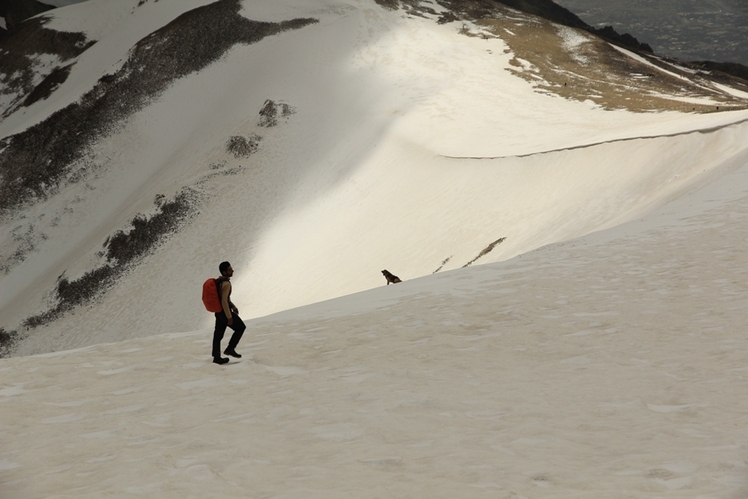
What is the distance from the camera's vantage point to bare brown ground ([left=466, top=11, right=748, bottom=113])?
44.8 meters

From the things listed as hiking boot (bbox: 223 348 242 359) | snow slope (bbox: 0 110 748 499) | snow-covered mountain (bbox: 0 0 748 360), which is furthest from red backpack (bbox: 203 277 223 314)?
snow-covered mountain (bbox: 0 0 748 360)

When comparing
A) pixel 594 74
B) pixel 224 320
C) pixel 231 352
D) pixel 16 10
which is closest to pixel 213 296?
pixel 224 320

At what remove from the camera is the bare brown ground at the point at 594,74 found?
147 ft

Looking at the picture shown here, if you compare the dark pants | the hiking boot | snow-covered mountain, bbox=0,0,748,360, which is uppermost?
the dark pants

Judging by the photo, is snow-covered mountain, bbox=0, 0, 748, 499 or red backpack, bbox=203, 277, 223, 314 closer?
snow-covered mountain, bbox=0, 0, 748, 499

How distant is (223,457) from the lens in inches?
254

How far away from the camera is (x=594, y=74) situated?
5472 centimetres

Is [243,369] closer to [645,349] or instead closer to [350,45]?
[645,349]

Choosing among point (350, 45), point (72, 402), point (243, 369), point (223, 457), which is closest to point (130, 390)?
point (72, 402)

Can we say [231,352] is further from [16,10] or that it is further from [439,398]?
[16,10]

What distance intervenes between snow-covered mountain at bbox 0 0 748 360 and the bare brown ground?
0.33m

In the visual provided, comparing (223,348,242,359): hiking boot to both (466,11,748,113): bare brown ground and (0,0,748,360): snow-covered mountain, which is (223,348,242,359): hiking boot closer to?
(0,0,748,360): snow-covered mountain

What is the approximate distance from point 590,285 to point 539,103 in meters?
36.7

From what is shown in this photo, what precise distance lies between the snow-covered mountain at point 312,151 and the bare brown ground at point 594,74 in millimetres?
327
